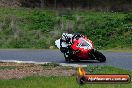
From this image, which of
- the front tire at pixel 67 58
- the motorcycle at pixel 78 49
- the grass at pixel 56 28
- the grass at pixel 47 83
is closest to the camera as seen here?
the grass at pixel 47 83

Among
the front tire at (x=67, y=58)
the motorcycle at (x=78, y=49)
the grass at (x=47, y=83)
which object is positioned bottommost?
the front tire at (x=67, y=58)

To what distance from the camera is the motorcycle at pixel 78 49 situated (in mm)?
18578

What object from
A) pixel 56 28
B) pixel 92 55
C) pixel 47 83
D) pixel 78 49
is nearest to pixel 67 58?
pixel 78 49

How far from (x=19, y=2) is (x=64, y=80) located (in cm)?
3196

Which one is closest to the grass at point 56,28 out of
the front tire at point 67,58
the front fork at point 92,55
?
the front fork at point 92,55

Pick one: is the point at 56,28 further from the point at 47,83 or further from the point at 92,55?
the point at 47,83

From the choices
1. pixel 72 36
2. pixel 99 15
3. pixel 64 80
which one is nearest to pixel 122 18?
pixel 99 15

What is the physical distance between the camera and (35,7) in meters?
42.1

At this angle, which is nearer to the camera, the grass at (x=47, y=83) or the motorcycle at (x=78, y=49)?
the grass at (x=47, y=83)

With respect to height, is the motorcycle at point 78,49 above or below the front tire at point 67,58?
above

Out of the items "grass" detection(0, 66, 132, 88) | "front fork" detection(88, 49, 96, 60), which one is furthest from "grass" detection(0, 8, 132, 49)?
"grass" detection(0, 66, 132, 88)

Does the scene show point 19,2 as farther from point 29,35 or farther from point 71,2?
point 29,35

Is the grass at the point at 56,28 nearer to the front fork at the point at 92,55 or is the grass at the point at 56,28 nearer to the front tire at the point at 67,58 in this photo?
the front fork at the point at 92,55

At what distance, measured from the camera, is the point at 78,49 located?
18594mm
